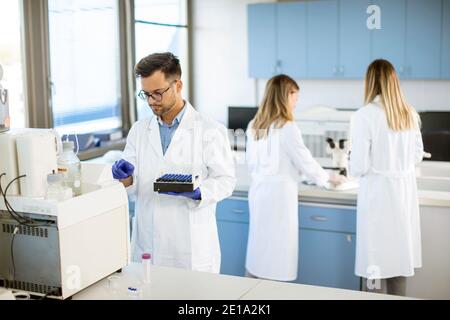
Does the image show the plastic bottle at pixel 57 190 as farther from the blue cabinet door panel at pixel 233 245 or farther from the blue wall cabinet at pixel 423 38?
the blue wall cabinet at pixel 423 38

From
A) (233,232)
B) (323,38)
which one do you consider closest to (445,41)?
(323,38)

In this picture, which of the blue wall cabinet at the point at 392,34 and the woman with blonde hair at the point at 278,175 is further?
the blue wall cabinet at the point at 392,34

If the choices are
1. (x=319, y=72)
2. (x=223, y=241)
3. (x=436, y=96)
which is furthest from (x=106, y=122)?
(x=436, y=96)

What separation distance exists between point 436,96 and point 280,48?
4.47ft

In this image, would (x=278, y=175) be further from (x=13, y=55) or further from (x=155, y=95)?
(x=13, y=55)

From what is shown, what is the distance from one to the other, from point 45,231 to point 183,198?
2.58 ft

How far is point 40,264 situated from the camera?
1588mm

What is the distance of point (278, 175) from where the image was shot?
3205 mm

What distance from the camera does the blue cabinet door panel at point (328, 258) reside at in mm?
3221

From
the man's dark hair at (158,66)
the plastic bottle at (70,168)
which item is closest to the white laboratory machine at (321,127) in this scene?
the man's dark hair at (158,66)

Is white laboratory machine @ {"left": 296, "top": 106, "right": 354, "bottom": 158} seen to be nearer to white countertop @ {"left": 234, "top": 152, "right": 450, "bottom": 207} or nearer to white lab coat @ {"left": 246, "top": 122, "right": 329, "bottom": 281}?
white countertop @ {"left": 234, "top": 152, "right": 450, "bottom": 207}

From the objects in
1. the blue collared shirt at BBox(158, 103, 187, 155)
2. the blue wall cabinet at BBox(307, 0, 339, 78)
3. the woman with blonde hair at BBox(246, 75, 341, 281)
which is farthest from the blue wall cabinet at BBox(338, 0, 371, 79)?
the blue collared shirt at BBox(158, 103, 187, 155)

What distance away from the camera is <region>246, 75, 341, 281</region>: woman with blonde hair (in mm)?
3180
